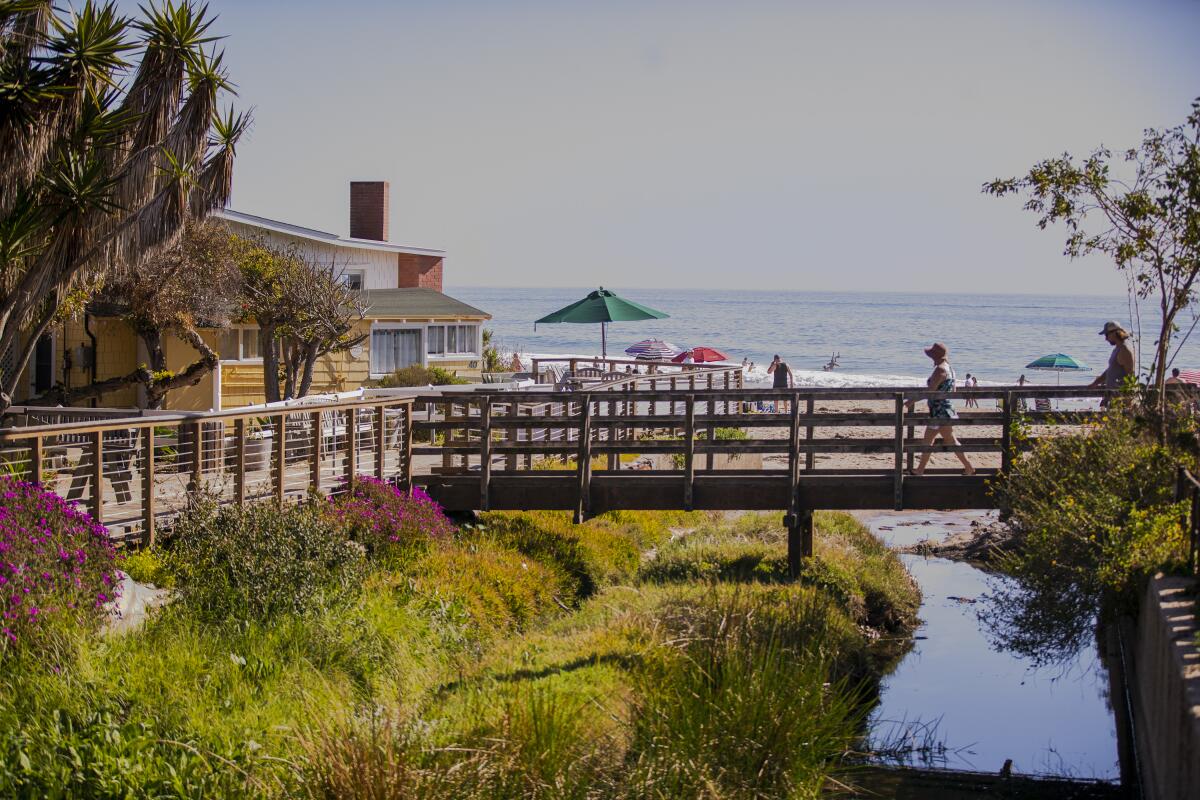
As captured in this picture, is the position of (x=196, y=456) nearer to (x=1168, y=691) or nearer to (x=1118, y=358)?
(x=1168, y=691)

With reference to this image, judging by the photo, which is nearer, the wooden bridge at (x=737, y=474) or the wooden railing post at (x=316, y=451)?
the wooden railing post at (x=316, y=451)

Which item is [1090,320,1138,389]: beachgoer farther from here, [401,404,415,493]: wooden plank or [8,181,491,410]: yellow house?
[8,181,491,410]: yellow house

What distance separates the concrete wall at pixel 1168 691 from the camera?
7.19 m

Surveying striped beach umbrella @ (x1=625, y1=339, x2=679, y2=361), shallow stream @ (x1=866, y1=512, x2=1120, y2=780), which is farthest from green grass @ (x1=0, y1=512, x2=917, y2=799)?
striped beach umbrella @ (x1=625, y1=339, x2=679, y2=361)

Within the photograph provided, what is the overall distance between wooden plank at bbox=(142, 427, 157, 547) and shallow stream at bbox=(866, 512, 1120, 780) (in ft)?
23.3

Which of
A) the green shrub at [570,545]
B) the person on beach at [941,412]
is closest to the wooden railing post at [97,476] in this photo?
the green shrub at [570,545]

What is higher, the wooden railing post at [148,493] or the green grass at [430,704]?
the wooden railing post at [148,493]

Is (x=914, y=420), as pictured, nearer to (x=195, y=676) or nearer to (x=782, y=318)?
(x=195, y=676)

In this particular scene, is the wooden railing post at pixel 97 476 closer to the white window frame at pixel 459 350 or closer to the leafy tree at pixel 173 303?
the leafy tree at pixel 173 303

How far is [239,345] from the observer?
29.6 m

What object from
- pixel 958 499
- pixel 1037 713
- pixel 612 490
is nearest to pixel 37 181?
pixel 612 490

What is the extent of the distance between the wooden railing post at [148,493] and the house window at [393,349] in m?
21.4

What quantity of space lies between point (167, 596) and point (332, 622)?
4.70 feet

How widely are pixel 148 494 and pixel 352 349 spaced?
20.6 m
